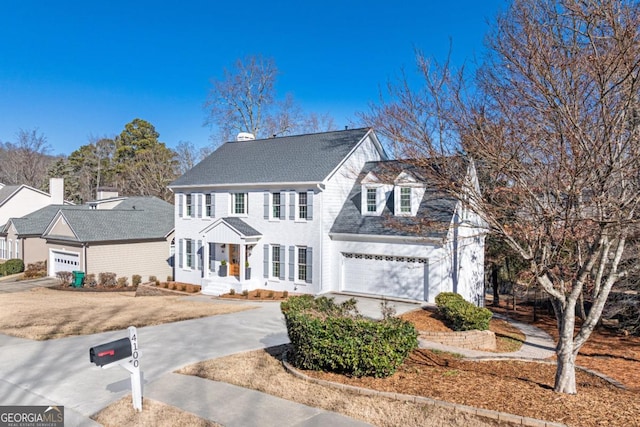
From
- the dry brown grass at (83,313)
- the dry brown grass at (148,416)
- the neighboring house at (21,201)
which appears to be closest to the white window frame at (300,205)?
the dry brown grass at (83,313)

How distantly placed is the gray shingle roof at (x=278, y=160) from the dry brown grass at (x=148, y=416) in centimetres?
1459

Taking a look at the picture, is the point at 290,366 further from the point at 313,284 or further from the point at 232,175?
the point at 232,175

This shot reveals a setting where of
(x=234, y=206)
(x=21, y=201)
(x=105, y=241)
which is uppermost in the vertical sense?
(x=21, y=201)

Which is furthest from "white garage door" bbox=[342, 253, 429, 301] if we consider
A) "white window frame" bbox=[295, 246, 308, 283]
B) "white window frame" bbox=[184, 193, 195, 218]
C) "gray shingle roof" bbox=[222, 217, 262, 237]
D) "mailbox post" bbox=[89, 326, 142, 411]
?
"mailbox post" bbox=[89, 326, 142, 411]

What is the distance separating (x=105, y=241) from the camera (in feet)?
88.8

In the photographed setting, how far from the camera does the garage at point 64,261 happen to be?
27.6 meters

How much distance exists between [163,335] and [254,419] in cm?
695

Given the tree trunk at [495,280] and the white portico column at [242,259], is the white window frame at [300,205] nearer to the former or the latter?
the white portico column at [242,259]

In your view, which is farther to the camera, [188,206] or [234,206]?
[188,206]

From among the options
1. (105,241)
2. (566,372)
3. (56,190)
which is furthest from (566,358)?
(56,190)

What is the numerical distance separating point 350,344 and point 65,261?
1013 inches

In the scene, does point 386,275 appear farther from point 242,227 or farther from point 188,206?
point 188,206

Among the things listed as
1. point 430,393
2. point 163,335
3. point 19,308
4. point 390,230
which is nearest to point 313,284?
point 390,230

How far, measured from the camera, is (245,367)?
30.9 feet
